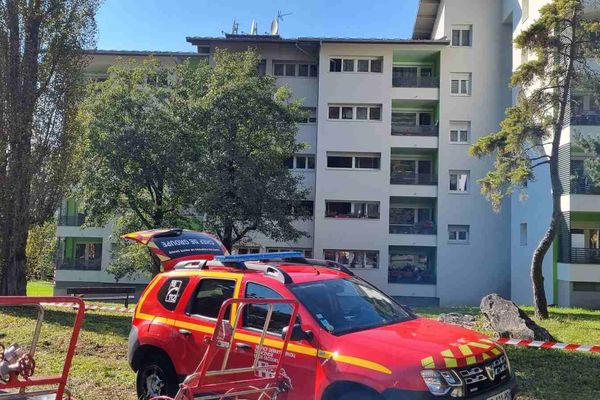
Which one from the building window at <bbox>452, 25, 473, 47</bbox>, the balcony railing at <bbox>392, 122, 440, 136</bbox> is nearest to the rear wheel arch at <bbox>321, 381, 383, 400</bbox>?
the balcony railing at <bbox>392, 122, 440, 136</bbox>

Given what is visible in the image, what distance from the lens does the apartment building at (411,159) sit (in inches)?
1249

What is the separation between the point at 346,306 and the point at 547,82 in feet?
46.2

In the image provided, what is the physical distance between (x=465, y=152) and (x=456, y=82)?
14.0 ft

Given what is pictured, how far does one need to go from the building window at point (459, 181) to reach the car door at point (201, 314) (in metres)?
28.0

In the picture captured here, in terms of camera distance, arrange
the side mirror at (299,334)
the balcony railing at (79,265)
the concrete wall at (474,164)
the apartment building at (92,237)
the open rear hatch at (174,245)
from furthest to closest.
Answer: the balcony railing at (79,265), the apartment building at (92,237), the concrete wall at (474,164), the open rear hatch at (174,245), the side mirror at (299,334)

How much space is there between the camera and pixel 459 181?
32.4 meters

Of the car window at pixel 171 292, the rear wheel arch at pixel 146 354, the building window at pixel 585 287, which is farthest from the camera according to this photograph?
the building window at pixel 585 287

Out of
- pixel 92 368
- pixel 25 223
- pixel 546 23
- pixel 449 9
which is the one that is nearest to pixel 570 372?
pixel 92 368

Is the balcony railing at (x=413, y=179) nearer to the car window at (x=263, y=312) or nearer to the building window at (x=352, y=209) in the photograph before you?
the building window at (x=352, y=209)

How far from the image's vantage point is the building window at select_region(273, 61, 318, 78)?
Result: 3478 centimetres

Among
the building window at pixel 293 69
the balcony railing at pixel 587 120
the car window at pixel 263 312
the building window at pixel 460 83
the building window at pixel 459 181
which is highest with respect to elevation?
the building window at pixel 293 69

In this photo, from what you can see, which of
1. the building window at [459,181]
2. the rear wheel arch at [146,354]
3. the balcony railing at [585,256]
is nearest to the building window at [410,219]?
the building window at [459,181]

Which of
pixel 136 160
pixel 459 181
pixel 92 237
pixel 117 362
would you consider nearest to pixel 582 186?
pixel 459 181

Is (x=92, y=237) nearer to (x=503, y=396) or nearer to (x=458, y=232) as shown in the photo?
(x=458, y=232)
